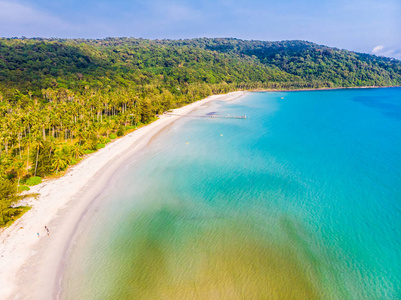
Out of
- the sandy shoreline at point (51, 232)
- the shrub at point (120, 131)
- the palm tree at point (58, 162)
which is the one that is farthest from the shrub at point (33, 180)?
the shrub at point (120, 131)

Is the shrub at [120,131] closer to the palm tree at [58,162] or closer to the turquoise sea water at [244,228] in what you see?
the turquoise sea water at [244,228]

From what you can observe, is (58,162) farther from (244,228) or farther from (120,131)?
(244,228)

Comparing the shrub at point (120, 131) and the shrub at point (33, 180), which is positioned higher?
the shrub at point (120, 131)

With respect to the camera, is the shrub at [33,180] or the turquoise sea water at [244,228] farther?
the shrub at [33,180]

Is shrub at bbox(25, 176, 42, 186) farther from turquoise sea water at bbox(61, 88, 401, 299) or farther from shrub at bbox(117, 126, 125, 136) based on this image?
shrub at bbox(117, 126, 125, 136)

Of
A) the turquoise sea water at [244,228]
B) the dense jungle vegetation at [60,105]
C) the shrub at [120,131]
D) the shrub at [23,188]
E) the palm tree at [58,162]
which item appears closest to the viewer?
the turquoise sea water at [244,228]

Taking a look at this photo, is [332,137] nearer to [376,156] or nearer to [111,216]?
[376,156]

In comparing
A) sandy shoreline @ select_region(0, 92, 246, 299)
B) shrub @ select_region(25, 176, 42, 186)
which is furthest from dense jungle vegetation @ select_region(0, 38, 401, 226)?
sandy shoreline @ select_region(0, 92, 246, 299)
